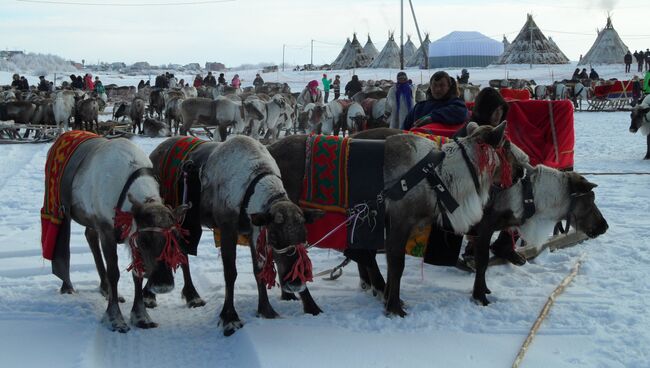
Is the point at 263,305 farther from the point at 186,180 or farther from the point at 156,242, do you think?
the point at 186,180

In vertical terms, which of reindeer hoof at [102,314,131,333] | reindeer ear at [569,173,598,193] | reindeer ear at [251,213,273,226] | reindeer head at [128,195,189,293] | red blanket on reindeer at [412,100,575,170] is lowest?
reindeer hoof at [102,314,131,333]

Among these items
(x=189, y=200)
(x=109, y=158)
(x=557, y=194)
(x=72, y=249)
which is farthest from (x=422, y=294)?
(x=72, y=249)

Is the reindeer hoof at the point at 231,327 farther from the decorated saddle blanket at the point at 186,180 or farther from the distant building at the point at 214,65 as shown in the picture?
the distant building at the point at 214,65

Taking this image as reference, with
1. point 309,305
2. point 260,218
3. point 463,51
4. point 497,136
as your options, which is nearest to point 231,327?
point 309,305

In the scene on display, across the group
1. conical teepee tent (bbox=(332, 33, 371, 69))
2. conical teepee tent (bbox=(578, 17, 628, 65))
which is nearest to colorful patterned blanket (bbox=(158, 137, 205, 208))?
conical teepee tent (bbox=(578, 17, 628, 65))

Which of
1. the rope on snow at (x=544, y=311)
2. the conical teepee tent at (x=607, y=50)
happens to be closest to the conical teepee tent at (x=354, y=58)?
the conical teepee tent at (x=607, y=50)

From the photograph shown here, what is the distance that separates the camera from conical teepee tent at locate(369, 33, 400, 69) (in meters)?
54.6

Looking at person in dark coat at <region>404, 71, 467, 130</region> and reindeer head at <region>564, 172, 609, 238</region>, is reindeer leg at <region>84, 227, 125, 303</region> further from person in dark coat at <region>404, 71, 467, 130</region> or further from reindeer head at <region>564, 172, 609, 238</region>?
reindeer head at <region>564, 172, 609, 238</region>

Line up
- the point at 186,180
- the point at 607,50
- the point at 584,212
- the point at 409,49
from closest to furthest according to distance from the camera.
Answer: the point at 186,180, the point at 584,212, the point at 607,50, the point at 409,49

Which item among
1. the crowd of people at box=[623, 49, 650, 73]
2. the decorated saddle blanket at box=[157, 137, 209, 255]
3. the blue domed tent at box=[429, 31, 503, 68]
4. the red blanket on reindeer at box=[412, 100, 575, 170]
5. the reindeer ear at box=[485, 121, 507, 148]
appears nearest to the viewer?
the reindeer ear at box=[485, 121, 507, 148]

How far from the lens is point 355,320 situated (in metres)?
4.83

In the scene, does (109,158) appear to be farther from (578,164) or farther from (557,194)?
(578,164)

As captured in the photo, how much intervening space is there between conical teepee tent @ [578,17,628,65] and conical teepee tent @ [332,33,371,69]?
18266mm

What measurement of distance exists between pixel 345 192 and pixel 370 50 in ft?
185
